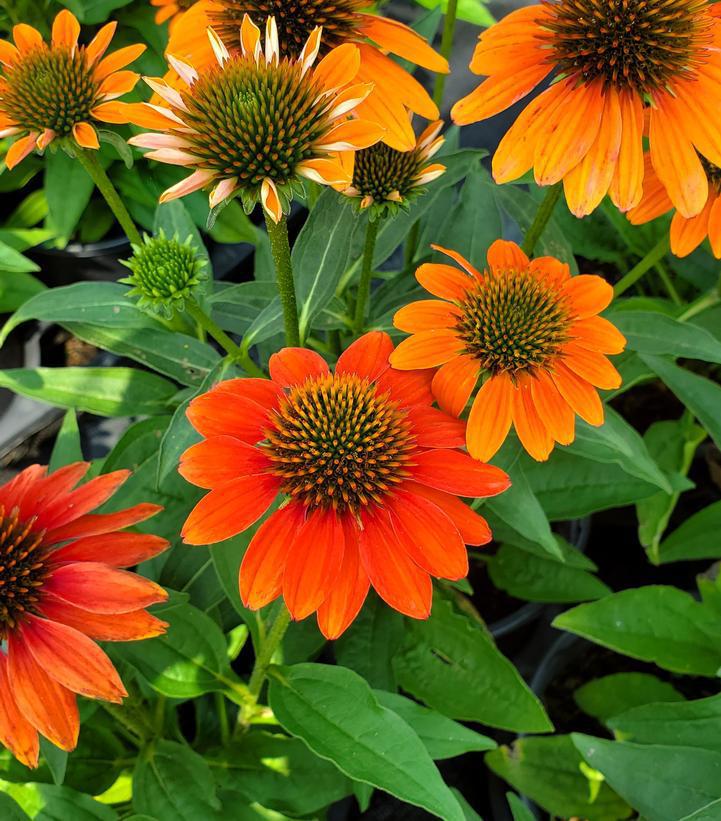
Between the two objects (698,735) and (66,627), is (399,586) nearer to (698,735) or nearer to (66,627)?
(66,627)

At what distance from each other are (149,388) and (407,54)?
48 cm

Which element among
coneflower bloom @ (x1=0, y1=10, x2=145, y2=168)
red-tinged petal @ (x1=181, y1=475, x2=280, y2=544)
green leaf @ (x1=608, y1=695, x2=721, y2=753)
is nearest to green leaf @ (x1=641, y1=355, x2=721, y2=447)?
green leaf @ (x1=608, y1=695, x2=721, y2=753)

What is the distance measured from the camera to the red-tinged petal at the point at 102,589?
49cm

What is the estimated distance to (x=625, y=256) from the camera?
4.12ft

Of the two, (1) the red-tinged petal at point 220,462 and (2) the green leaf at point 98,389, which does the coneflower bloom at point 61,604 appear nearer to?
(1) the red-tinged petal at point 220,462

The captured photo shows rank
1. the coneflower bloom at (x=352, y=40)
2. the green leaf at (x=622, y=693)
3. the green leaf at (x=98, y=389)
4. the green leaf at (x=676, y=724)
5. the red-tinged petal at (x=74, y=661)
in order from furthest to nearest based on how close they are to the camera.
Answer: the green leaf at (x=622, y=693)
the green leaf at (x=98, y=389)
the green leaf at (x=676, y=724)
the coneflower bloom at (x=352, y=40)
the red-tinged petal at (x=74, y=661)

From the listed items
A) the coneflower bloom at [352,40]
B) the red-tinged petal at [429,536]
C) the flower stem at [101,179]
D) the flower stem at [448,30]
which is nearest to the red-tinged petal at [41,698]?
the red-tinged petal at [429,536]

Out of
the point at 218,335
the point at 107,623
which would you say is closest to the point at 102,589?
the point at 107,623

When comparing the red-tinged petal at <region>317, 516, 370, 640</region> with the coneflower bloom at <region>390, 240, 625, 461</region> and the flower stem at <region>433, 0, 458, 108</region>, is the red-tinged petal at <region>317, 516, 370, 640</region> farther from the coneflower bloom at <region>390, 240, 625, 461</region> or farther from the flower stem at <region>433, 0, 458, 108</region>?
the flower stem at <region>433, 0, 458, 108</region>

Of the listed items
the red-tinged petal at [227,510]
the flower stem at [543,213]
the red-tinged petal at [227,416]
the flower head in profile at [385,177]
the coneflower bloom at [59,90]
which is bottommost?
the red-tinged petal at [227,510]

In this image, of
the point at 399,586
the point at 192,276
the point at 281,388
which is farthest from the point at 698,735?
the point at 192,276

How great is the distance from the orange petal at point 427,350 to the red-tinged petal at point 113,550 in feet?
0.76

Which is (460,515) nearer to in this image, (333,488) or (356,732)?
(333,488)

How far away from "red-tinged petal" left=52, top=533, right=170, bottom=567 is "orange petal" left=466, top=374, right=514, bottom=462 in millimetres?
250
